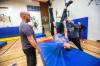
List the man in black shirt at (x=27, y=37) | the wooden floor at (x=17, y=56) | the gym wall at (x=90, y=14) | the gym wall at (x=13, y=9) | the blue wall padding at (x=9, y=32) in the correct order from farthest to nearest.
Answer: the gym wall at (x=13, y=9) → the blue wall padding at (x=9, y=32) → the gym wall at (x=90, y=14) → the wooden floor at (x=17, y=56) → the man in black shirt at (x=27, y=37)

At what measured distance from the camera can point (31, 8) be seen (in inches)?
348

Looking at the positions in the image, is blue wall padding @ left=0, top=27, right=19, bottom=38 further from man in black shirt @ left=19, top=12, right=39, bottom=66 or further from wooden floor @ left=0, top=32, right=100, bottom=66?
man in black shirt @ left=19, top=12, right=39, bottom=66

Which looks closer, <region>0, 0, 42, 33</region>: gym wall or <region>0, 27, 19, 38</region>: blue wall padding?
<region>0, 27, 19, 38</region>: blue wall padding

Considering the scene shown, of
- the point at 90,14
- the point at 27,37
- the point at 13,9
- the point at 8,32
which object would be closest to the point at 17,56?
the point at 27,37

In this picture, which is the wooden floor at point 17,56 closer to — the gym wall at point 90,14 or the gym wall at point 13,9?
the gym wall at point 90,14

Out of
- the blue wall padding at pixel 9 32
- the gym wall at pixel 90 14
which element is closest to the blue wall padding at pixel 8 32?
the blue wall padding at pixel 9 32

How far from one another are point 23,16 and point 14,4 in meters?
6.85

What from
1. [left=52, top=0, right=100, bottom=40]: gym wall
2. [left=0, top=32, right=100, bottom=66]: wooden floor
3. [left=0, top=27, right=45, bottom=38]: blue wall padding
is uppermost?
[left=52, top=0, right=100, bottom=40]: gym wall

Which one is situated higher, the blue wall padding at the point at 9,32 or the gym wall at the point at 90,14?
the gym wall at the point at 90,14

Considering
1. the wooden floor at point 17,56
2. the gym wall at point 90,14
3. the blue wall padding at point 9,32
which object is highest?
the gym wall at point 90,14

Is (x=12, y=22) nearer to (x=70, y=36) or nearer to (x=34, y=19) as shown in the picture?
(x=34, y=19)

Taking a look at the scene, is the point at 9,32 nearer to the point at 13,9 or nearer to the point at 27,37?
the point at 13,9

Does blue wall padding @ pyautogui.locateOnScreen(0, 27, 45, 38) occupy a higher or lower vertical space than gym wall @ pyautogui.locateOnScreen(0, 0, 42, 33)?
lower

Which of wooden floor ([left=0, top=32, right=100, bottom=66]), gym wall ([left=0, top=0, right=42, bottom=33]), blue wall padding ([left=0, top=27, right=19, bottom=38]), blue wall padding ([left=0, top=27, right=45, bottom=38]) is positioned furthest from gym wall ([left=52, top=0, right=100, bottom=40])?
blue wall padding ([left=0, top=27, right=19, bottom=38])
